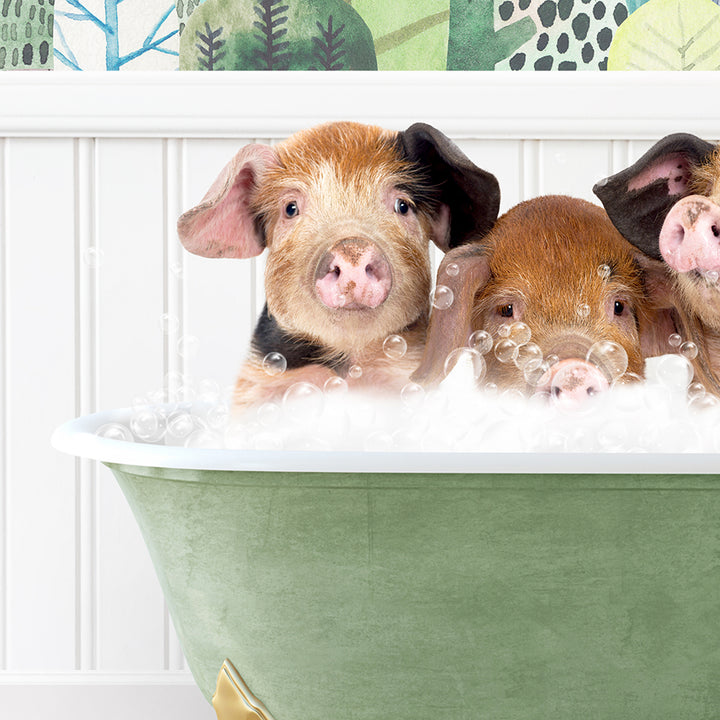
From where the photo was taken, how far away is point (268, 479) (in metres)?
0.67

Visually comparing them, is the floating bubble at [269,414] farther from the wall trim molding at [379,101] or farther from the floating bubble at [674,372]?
the wall trim molding at [379,101]

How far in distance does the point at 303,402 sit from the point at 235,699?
30 centimetres

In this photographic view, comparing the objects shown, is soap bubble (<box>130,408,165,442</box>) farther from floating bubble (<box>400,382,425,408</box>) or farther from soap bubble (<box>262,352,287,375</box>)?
floating bubble (<box>400,382,425,408</box>)

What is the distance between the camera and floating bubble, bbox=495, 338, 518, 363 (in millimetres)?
769

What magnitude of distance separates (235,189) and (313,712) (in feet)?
1.77

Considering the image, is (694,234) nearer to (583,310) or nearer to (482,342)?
(583,310)

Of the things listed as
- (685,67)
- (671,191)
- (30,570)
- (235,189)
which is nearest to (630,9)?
(685,67)

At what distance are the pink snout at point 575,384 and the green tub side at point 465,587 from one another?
9 cm

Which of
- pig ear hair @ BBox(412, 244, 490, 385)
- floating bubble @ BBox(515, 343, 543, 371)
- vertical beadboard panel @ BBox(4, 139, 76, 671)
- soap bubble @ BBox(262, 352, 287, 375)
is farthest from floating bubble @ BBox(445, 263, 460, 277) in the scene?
vertical beadboard panel @ BBox(4, 139, 76, 671)

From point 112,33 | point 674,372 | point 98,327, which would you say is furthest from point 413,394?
point 112,33

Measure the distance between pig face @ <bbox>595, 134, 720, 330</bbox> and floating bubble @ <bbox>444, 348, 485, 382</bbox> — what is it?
205 millimetres

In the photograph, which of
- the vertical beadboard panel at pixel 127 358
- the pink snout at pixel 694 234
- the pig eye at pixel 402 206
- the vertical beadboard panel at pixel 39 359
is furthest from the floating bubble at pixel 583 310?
the vertical beadboard panel at pixel 39 359

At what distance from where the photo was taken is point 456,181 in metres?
0.81

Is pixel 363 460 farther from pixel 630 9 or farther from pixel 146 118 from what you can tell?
pixel 630 9
